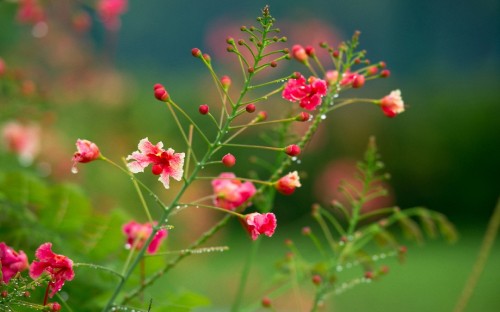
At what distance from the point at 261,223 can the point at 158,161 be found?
155 millimetres

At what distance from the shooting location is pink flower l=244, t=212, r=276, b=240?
3.51 ft

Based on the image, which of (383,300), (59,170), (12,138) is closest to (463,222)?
(383,300)

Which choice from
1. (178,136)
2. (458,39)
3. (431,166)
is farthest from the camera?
(458,39)

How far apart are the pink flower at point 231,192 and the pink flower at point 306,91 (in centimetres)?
16

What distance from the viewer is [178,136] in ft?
23.7

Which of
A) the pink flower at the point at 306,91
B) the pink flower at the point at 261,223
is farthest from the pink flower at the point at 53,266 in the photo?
the pink flower at the point at 306,91

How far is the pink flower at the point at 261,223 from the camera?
1.07 m

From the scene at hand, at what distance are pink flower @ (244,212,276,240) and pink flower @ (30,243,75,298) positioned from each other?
9.1 inches

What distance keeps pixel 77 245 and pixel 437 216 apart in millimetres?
661

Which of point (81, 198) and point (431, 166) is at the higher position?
point (81, 198)

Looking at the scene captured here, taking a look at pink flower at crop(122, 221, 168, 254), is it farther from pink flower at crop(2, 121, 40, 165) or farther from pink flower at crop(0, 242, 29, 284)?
pink flower at crop(2, 121, 40, 165)

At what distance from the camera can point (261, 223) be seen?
108cm

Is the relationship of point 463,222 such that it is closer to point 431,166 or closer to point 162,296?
point 431,166

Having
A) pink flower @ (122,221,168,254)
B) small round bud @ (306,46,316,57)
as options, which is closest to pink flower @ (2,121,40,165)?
pink flower @ (122,221,168,254)
